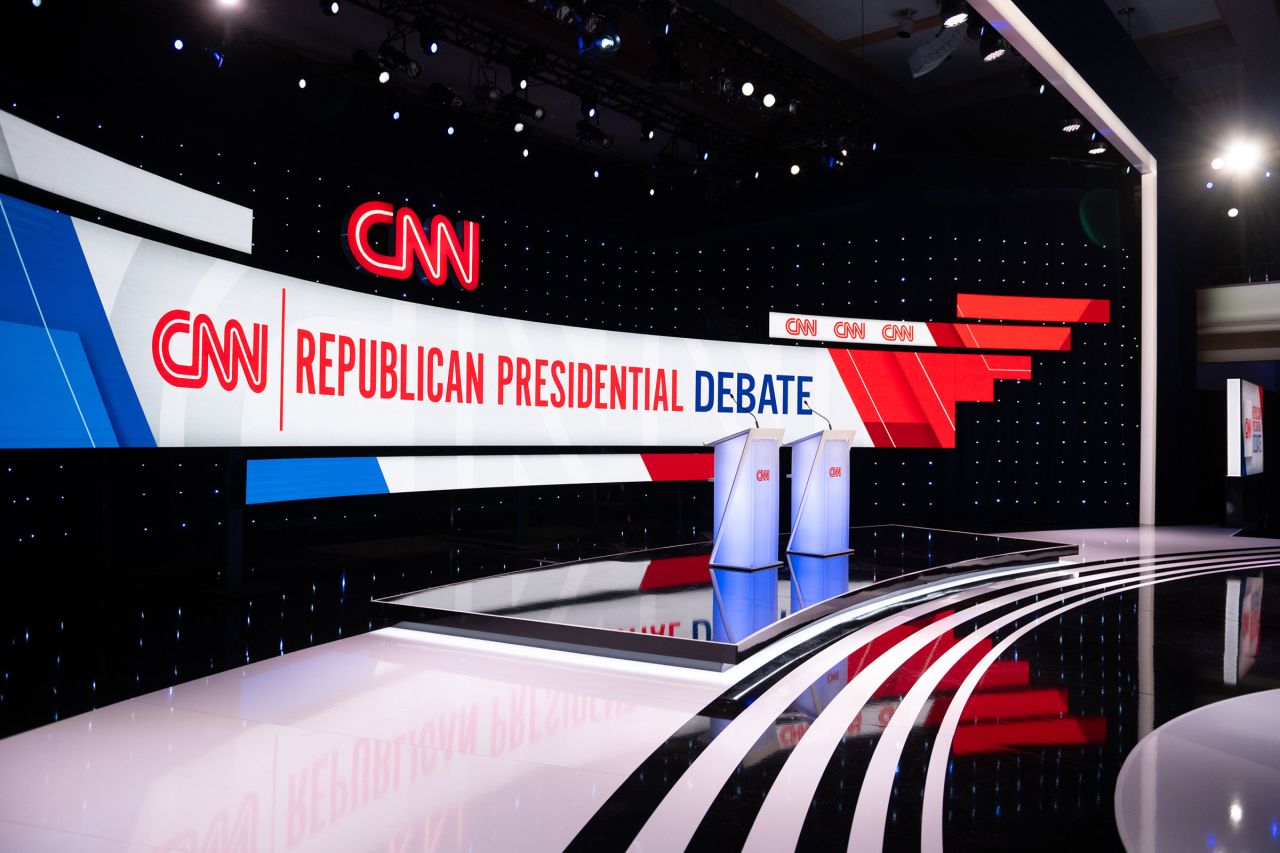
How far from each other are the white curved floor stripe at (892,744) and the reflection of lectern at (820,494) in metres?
1.41

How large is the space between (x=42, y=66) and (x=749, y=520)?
484 centimetres

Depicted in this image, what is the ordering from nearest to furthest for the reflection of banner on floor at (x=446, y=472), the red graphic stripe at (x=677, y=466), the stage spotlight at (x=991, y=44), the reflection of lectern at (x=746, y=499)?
the reflection of lectern at (x=746, y=499)
the reflection of banner on floor at (x=446, y=472)
the stage spotlight at (x=991, y=44)
the red graphic stripe at (x=677, y=466)

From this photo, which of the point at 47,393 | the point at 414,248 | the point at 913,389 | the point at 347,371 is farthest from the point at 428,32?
the point at 913,389

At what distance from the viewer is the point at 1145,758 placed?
9.75 ft

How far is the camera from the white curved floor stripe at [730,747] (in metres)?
2.38

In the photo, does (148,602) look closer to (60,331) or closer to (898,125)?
(60,331)

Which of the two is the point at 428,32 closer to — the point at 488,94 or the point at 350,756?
the point at 488,94

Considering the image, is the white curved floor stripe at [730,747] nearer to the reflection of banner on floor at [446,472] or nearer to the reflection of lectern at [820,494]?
the reflection of lectern at [820,494]

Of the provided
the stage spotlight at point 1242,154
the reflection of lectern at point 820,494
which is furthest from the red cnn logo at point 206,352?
the stage spotlight at point 1242,154

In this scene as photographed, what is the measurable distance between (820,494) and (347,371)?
3550 millimetres

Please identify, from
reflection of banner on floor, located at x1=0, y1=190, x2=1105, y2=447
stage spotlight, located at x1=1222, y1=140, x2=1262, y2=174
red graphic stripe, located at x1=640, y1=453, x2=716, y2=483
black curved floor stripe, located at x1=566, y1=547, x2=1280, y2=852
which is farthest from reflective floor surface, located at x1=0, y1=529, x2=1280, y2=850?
stage spotlight, located at x1=1222, y1=140, x2=1262, y2=174

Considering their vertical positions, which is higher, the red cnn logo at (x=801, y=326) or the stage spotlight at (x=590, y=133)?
the stage spotlight at (x=590, y=133)

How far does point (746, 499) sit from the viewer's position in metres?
5.60

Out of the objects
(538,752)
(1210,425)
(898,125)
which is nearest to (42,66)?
(538,752)
